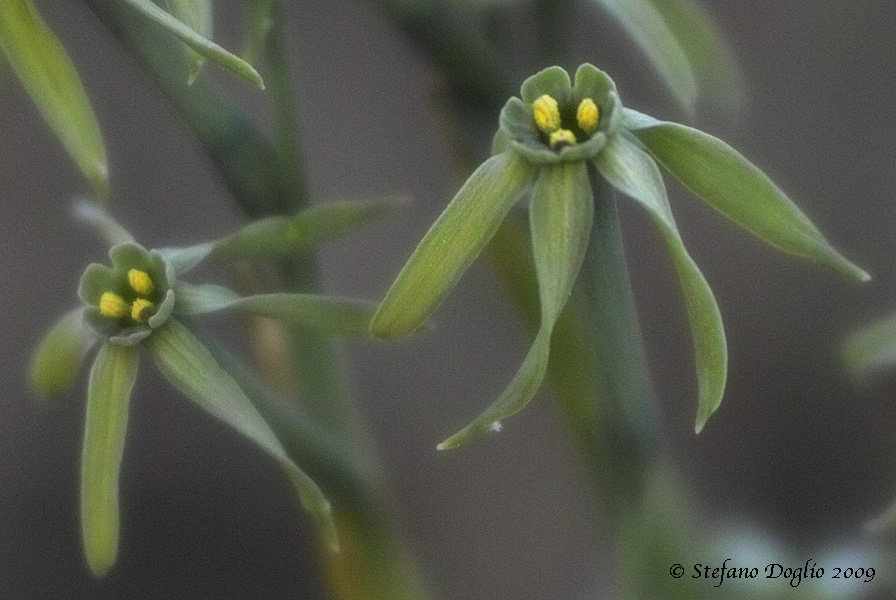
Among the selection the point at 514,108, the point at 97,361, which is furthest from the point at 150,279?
the point at 514,108

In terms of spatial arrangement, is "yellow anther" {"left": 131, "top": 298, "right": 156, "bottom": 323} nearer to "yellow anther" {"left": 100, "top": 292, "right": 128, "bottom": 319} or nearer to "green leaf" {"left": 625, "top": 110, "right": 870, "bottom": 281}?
"yellow anther" {"left": 100, "top": 292, "right": 128, "bottom": 319}

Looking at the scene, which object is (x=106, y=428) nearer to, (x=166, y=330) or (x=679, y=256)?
(x=166, y=330)

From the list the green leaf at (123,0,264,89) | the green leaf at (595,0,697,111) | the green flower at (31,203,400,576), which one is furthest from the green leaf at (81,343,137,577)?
the green leaf at (595,0,697,111)

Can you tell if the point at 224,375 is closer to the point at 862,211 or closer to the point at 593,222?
the point at 593,222

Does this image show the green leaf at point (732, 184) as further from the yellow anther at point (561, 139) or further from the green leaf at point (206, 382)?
the green leaf at point (206, 382)

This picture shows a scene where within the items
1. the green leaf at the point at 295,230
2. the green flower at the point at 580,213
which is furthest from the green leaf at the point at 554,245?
the green leaf at the point at 295,230

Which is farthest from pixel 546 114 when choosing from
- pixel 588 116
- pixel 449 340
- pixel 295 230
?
pixel 449 340
